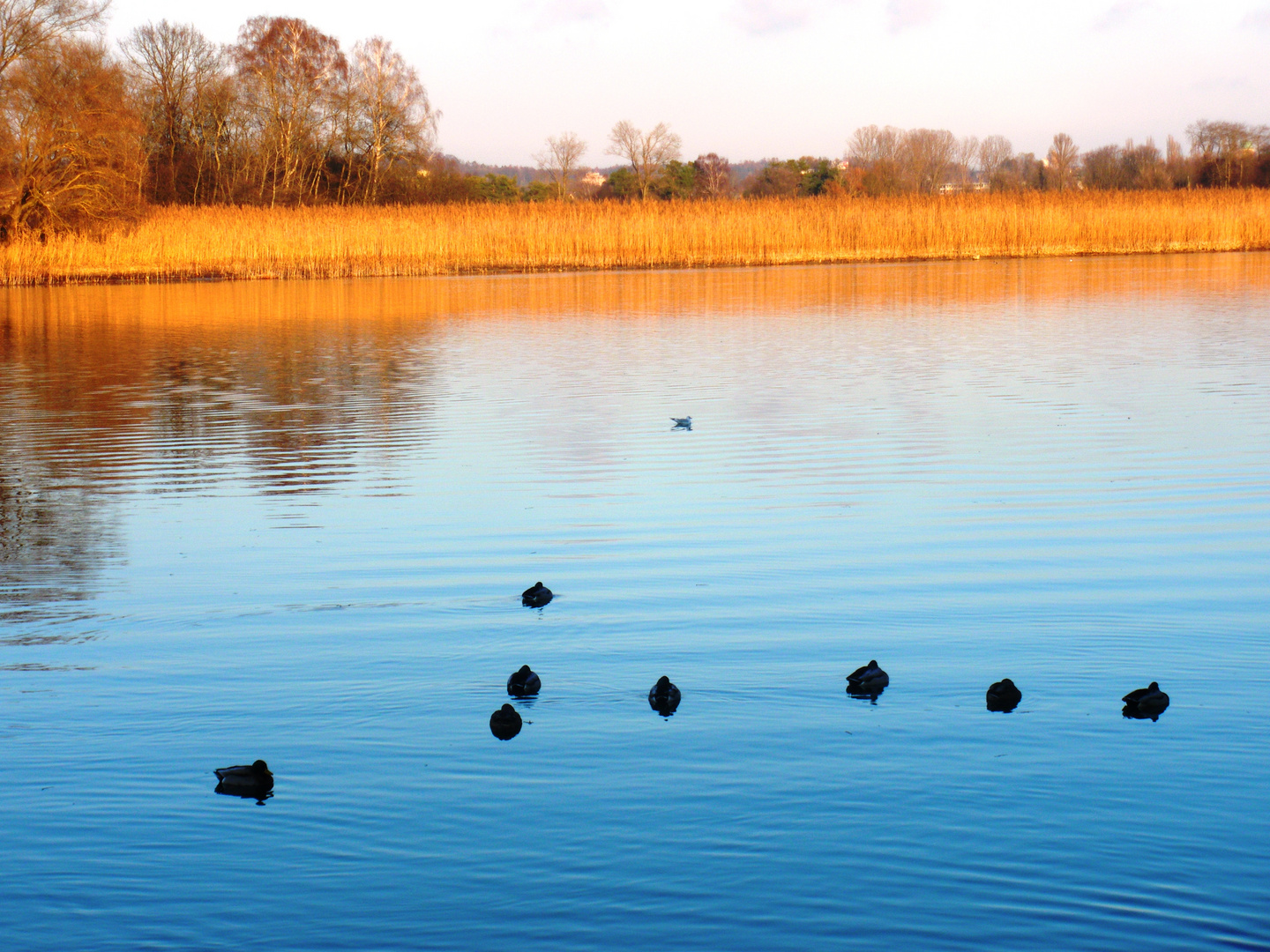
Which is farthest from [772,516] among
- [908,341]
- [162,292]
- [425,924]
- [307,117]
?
A: [307,117]

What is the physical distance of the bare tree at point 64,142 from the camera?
32594 millimetres

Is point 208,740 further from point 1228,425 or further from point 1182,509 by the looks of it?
point 1228,425

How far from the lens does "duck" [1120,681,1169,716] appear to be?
14.5ft

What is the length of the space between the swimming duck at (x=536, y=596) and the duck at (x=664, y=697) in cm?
131

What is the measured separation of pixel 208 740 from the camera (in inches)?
174

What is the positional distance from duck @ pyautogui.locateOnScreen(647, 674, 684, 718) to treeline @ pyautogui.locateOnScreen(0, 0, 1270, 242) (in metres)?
32.3

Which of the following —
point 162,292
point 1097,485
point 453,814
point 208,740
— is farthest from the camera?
point 162,292

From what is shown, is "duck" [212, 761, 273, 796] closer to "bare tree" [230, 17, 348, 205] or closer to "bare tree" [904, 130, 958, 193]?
"bare tree" [230, 17, 348, 205]

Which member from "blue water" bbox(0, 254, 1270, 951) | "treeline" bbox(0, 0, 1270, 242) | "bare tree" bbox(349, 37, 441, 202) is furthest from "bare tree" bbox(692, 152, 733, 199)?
"blue water" bbox(0, 254, 1270, 951)

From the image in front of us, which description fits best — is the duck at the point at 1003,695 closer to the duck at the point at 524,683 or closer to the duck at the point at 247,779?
the duck at the point at 524,683

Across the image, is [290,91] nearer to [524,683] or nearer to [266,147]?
[266,147]

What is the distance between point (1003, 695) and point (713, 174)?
3446 inches

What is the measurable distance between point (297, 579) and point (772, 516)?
2876mm

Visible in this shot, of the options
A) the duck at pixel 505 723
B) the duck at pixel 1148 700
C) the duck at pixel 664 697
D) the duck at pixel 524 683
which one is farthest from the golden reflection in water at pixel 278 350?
the duck at pixel 1148 700
